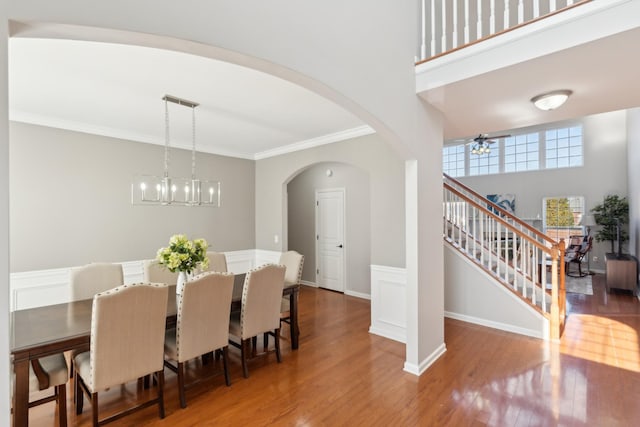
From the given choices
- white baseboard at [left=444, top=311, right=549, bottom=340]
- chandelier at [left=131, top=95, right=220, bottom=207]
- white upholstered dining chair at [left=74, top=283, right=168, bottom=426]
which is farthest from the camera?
white baseboard at [left=444, top=311, right=549, bottom=340]

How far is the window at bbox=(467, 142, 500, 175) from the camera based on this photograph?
918cm

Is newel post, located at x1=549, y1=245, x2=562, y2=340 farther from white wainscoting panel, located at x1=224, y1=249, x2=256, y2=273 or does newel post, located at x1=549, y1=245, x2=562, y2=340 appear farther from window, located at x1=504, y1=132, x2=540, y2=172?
window, located at x1=504, y1=132, x2=540, y2=172

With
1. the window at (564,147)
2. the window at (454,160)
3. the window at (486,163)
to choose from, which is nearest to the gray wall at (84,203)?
the window at (454,160)

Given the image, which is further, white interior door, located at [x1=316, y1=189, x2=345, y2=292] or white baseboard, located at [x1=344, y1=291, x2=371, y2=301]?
white interior door, located at [x1=316, y1=189, x2=345, y2=292]

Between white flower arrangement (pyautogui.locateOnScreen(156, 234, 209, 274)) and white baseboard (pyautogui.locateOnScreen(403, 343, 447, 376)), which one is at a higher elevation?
white flower arrangement (pyautogui.locateOnScreen(156, 234, 209, 274))

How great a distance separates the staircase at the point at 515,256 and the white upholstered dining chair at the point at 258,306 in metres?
2.68

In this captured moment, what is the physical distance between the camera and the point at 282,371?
289cm

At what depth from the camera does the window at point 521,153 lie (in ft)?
28.0

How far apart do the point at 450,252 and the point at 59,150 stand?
206 inches

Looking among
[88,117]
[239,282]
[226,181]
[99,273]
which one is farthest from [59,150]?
[239,282]

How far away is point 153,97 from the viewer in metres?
3.01

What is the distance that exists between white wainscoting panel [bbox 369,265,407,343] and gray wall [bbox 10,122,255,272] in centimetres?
290

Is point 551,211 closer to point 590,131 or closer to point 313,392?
point 590,131

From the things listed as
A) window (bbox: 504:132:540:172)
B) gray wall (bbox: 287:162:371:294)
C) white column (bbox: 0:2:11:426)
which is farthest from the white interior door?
window (bbox: 504:132:540:172)
